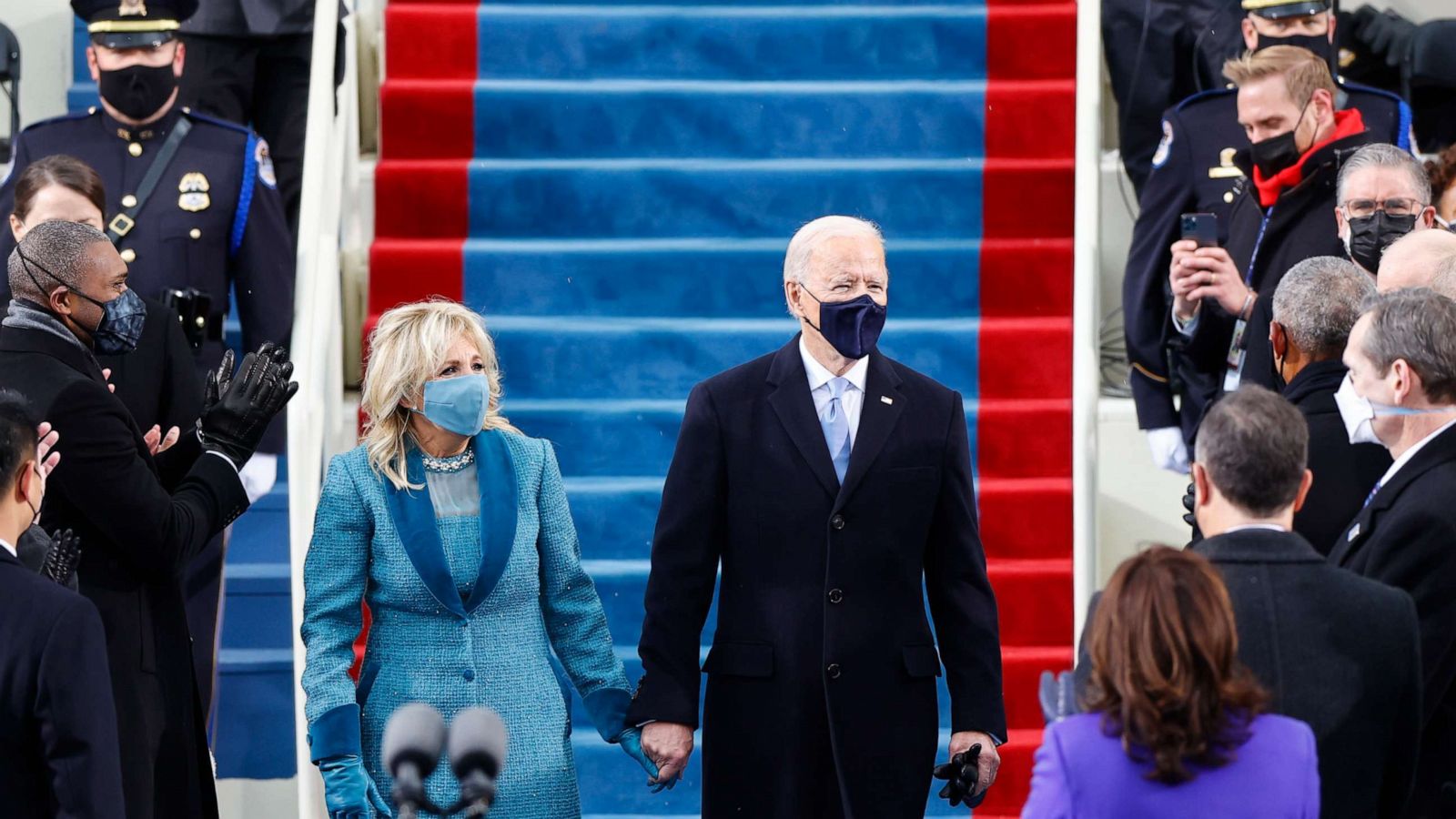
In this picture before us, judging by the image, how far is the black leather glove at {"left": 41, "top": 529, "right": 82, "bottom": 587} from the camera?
388 centimetres

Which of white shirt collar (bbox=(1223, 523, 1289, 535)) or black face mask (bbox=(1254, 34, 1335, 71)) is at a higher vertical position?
black face mask (bbox=(1254, 34, 1335, 71))

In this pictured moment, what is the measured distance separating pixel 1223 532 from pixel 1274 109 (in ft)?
8.06

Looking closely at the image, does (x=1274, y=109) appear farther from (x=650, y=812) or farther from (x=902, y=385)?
(x=650, y=812)

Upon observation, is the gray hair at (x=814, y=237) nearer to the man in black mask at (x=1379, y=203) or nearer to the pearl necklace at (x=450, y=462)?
the pearl necklace at (x=450, y=462)

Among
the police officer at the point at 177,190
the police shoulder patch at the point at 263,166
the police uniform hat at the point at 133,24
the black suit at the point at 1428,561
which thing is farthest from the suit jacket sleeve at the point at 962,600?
the police uniform hat at the point at 133,24

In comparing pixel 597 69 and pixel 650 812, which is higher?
pixel 597 69

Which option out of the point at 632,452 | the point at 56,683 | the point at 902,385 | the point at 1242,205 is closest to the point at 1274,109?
the point at 1242,205

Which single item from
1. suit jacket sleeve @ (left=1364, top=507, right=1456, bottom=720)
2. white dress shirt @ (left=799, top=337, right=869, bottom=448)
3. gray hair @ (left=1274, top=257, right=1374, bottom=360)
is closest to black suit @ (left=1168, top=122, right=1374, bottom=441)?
gray hair @ (left=1274, top=257, right=1374, bottom=360)

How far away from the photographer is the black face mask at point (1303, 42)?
5988 mm

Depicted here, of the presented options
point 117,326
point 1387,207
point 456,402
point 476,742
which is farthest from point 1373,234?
point 476,742

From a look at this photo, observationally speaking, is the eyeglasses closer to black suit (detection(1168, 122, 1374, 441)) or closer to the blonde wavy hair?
black suit (detection(1168, 122, 1374, 441))

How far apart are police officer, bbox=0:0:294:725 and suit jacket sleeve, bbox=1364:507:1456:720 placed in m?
3.41

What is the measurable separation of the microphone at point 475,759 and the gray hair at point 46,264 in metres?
1.88

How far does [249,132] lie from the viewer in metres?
6.23
